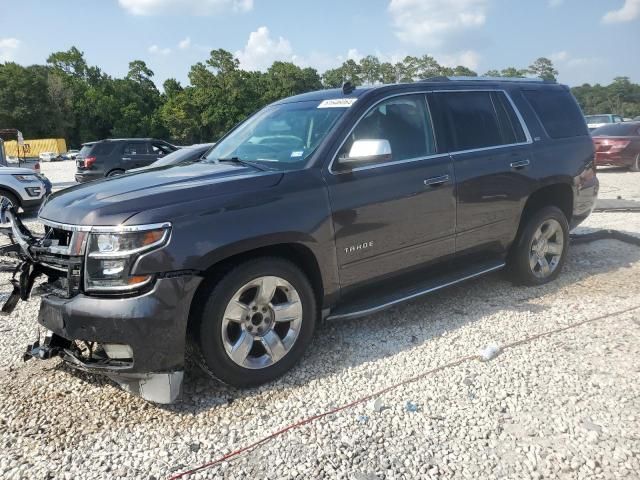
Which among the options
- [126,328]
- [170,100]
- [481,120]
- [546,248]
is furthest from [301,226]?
[170,100]

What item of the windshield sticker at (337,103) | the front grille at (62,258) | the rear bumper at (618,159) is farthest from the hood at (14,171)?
the rear bumper at (618,159)

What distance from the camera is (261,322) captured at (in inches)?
128

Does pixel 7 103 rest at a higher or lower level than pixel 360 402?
higher

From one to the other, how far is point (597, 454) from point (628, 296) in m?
2.69

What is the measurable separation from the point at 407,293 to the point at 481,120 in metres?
1.80

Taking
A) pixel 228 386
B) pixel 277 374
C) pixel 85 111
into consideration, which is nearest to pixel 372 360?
pixel 277 374

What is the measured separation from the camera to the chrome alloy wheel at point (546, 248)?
16.2 ft

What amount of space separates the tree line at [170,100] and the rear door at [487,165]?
67301 millimetres

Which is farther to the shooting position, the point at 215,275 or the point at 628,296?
the point at 628,296

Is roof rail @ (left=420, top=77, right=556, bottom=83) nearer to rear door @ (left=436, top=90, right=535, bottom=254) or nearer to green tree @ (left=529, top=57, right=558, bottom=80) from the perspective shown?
rear door @ (left=436, top=90, right=535, bottom=254)

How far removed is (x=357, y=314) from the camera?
3.56 metres

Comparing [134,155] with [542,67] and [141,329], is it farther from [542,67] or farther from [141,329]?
[542,67]

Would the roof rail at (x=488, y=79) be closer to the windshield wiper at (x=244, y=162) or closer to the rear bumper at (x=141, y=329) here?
the windshield wiper at (x=244, y=162)

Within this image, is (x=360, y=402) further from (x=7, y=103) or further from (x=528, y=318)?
(x=7, y=103)
